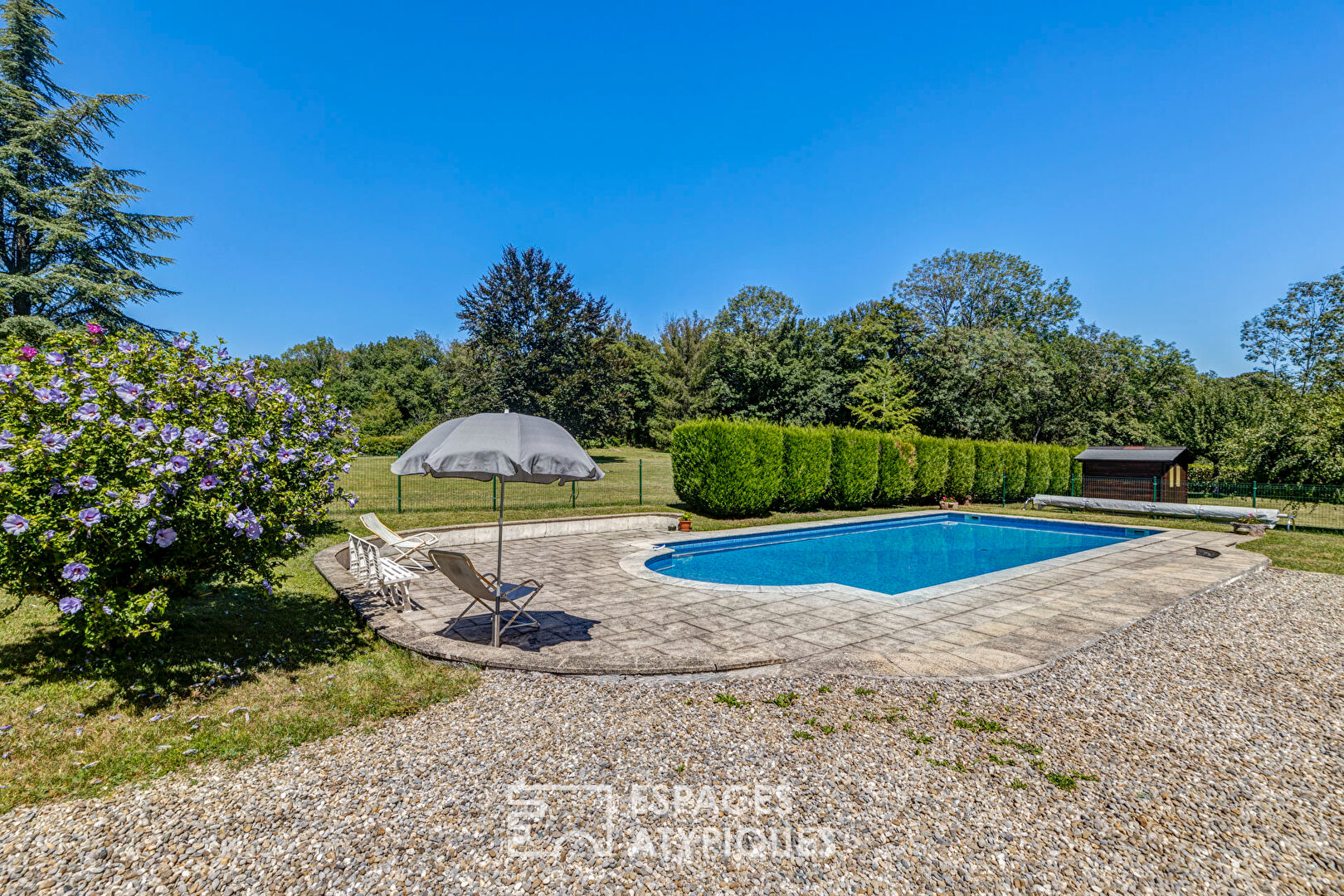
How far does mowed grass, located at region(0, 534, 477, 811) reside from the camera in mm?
3258

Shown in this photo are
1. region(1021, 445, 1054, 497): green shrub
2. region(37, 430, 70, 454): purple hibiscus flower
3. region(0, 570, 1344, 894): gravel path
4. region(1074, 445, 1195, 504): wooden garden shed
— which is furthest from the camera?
region(1021, 445, 1054, 497): green shrub

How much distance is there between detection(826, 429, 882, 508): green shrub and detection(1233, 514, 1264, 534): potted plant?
8.63 metres

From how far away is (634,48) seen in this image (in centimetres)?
1683

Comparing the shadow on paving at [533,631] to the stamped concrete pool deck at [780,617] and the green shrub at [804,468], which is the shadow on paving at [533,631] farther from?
the green shrub at [804,468]

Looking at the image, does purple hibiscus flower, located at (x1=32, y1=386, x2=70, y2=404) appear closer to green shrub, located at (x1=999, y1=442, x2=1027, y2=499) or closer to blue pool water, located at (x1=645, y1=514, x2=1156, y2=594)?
blue pool water, located at (x1=645, y1=514, x2=1156, y2=594)

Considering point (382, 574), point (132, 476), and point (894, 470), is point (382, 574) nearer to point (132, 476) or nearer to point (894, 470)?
point (132, 476)

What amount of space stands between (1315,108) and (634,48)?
15.0 m

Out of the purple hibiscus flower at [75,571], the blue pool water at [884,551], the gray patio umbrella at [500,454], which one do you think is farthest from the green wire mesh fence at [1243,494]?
the purple hibiscus flower at [75,571]

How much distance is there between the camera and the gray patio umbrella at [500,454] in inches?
177

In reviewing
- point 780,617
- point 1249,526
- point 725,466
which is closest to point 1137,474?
point 1249,526

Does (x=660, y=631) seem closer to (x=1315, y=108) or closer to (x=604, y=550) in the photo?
(x=604, y=550)

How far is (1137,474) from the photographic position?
21.7m

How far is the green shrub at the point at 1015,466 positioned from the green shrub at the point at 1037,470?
0.79 ft

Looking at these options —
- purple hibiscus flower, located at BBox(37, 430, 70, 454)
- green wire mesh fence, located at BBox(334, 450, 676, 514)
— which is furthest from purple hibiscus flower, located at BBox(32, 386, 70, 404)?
green wire mesh fence, located at BBox(334, 450, 676, 514)
